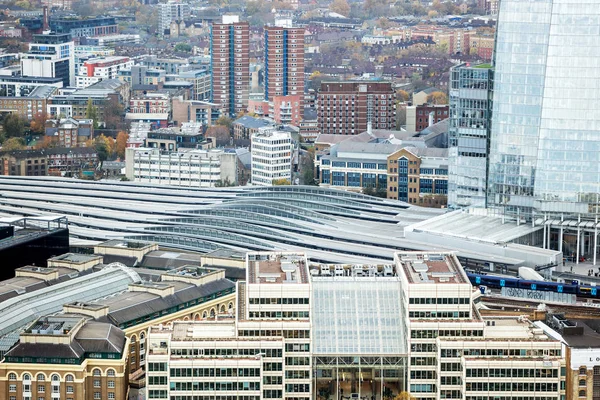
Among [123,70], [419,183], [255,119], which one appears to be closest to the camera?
[419,183]

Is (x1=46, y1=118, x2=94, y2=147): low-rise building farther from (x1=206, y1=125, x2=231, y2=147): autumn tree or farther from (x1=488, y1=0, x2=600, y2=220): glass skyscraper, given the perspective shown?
(x1=488, y1=0, x2=600, y2=220): glass skyscraper

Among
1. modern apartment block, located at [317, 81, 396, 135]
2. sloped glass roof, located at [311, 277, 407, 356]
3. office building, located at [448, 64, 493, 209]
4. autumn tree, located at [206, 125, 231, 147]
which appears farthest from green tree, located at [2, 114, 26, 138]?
sloped glass roof, located at [311, 277, 407, 356]

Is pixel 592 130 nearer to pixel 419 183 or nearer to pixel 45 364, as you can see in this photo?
pixel 419 183

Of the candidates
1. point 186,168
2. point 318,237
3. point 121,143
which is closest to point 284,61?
point 121,143

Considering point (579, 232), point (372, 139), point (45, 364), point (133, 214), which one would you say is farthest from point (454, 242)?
point (372, 139)

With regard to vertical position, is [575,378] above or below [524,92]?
below

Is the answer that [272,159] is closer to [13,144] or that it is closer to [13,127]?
[13,144]

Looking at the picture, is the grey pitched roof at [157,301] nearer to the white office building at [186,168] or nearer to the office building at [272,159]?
the white office building at [186,168]
